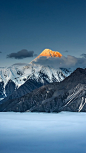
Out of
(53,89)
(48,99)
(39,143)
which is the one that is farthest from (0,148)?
(53,89)

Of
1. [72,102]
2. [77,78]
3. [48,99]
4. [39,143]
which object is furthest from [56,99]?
[39,143]

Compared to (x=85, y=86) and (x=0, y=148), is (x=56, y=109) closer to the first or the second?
(x=85, y=86)

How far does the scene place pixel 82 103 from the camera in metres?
104

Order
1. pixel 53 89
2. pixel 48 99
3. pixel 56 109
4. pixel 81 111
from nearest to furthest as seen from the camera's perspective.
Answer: pixel 81 111 < pixel 56 109 < pixel 48 99 < pixel 53 89

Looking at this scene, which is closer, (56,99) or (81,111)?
(81,111)

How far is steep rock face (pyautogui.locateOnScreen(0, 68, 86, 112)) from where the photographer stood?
107 metres

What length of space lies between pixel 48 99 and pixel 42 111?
334 inches

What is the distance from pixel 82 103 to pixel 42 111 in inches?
967

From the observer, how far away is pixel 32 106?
132m

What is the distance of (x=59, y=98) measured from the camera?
4737 inches

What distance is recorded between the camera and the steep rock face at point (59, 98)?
107175mm

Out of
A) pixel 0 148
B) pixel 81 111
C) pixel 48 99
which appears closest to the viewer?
pixel 0 148

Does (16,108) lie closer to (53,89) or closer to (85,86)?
(53,89)

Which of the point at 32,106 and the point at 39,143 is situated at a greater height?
the point at 39,143
